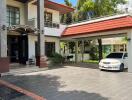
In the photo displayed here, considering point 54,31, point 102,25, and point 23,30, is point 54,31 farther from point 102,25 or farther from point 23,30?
point 102,25

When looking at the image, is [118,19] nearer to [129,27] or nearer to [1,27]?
[129,27]

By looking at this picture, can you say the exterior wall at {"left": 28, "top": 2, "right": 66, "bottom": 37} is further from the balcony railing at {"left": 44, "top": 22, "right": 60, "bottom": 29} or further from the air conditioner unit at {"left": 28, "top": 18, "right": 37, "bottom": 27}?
the balcony railing at {"left": 44, "top": 22, "right": 60, "bottom": 29}

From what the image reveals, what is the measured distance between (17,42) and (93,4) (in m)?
12.3

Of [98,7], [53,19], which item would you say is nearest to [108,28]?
[53,19]

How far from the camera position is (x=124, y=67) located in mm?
17172

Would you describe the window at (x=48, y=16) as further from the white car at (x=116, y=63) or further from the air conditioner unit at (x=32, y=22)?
the white car at (x=116, y=63)

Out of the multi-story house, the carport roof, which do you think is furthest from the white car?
the multi-story house

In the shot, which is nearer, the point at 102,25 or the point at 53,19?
the point at 102,25

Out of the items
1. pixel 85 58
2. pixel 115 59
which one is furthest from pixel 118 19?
pixel 85 58

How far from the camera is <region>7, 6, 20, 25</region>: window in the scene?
19.3 meters

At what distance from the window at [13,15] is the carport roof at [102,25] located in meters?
5.44

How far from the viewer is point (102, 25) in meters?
18.3

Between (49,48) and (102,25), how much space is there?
7.56 meters

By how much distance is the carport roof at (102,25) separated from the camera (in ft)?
53.9
